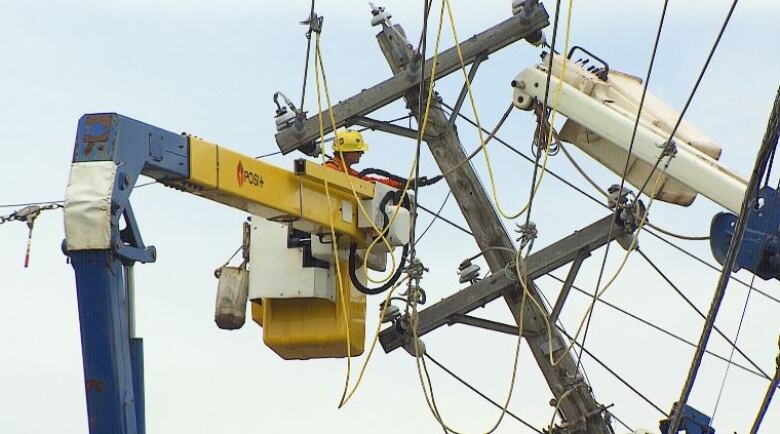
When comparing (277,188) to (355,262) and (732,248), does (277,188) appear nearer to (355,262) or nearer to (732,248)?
(355,262)

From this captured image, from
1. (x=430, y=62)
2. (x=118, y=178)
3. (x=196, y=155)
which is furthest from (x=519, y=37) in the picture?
(x=118, y=178)

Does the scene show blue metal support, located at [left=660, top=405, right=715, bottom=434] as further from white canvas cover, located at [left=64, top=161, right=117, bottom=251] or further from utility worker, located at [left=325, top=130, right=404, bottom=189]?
white canvas cover, located at [left=64, top=161, right=117, bottom=251]

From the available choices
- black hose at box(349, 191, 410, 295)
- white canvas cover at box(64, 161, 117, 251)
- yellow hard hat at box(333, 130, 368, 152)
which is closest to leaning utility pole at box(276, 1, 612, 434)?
yellow hard hat at box(333, 130, 368, 152)

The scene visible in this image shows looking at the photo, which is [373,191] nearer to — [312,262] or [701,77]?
[312,262]

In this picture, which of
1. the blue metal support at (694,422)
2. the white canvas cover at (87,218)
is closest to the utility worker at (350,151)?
the blue metal support at (694,422)

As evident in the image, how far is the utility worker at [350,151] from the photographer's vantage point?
19719 mm

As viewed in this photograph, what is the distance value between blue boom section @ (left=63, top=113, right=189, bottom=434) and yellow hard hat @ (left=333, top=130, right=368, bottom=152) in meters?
4.23

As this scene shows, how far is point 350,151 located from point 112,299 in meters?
5.05

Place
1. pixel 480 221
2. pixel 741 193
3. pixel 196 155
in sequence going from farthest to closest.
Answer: pixel 480 221 → pixel 741 193 → pixel 196 155

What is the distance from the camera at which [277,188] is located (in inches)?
707

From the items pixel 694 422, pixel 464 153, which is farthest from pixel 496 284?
pixel 694 422

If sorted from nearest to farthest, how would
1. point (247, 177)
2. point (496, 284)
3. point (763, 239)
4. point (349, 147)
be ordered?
point (763, 239) < point (247, 177) < point (349, 147) < point (496, 284)

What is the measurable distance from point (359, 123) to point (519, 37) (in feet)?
4.81

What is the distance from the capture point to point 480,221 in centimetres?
2098
